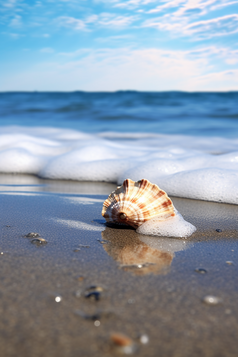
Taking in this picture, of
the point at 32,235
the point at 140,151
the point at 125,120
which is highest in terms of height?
the point at 125,120

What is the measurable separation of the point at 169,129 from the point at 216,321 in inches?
290

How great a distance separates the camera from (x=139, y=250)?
154cm

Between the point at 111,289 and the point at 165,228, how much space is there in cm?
69

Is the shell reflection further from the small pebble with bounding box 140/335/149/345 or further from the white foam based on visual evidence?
the small pebble with bounding box 140/335/149/345

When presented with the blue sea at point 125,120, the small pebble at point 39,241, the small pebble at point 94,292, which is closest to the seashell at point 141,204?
the small pebble at point 39,241

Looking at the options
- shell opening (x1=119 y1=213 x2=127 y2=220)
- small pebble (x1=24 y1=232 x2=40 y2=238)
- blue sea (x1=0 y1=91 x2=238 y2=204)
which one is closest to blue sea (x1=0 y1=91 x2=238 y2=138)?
blue sea (x1=0 y1=91 x2=238 y2=204)

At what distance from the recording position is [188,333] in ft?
2.96

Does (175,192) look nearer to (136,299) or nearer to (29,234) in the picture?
(29,234)

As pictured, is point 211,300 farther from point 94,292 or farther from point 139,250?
point 139,250

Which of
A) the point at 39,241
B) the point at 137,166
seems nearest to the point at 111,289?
the point at 39,241

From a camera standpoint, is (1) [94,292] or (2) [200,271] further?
(2) [200,271]

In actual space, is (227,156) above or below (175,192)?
above

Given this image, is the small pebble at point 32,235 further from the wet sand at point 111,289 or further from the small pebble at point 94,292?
the small pebble at point 94,292

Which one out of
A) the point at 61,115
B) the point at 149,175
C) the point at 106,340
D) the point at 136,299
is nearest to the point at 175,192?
the point at 149,175
